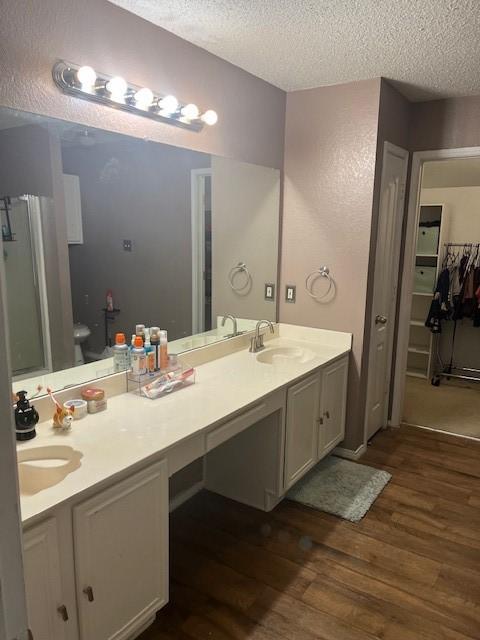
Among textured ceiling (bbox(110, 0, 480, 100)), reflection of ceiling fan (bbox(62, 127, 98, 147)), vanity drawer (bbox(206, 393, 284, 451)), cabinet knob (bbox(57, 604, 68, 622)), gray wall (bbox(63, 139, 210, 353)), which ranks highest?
textured ceiling (bbox(110, 0, 480, 100))

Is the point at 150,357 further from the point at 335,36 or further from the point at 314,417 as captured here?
the point at 335,36

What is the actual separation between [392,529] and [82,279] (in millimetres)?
2001

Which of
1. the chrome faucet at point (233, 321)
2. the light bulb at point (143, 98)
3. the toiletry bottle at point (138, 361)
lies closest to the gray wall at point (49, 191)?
the toiletry bottle at point (138, 361)

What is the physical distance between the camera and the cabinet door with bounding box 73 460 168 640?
4.73 feet

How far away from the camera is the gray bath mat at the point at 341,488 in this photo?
2674 mm

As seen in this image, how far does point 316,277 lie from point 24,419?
2.08 m

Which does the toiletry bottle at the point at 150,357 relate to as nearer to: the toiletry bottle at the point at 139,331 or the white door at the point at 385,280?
the toiletry bottle at the point at 139,331

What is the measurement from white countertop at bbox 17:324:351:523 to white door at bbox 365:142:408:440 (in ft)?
2.28

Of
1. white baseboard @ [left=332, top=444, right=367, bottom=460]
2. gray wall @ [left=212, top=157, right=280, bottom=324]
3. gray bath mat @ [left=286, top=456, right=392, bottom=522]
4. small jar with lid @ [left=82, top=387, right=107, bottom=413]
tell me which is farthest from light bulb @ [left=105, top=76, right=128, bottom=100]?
white baseboard @ [left=332, top=444, right=367, bottom=460]

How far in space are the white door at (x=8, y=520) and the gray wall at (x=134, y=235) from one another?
4.94ft

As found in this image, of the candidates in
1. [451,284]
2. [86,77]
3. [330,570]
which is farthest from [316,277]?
[451,284]

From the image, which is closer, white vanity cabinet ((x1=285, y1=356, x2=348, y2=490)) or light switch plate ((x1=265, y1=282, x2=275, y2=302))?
white vanity cabinet ((x1=285, y1=356, x2=348, y2=490))

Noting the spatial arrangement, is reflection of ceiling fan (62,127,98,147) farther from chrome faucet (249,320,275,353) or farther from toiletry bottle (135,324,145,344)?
chrome faucet (249,320,275,353)

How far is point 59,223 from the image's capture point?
1959 millimetres
